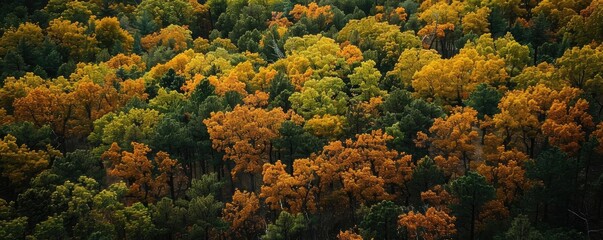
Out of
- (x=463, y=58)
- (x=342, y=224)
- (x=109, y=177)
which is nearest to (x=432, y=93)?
(x=463, y=58)

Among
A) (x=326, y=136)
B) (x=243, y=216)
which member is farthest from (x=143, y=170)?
(x=326, y=136)

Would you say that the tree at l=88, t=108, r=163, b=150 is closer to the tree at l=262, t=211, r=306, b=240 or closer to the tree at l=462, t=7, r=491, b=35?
the tree at l=262, t=211, r=306, b=240

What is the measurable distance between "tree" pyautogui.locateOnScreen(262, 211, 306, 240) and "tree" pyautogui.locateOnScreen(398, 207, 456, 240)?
438 inches

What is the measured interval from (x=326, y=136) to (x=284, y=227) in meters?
19.8

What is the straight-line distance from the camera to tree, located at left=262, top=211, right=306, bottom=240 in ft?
242

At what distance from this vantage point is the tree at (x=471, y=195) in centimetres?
7356

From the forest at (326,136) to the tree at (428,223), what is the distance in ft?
0.58

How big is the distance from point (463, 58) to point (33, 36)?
82002 mm

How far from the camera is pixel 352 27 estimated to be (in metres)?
127

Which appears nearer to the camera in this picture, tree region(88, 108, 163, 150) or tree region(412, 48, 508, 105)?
tree region(88, 108, 163, 150)

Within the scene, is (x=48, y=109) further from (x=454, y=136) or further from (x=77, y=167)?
(x=454, y=136)

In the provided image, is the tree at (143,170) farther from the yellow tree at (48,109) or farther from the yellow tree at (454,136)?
the yellow tree at (454,136)

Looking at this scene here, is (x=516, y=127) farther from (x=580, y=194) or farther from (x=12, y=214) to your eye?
(x=12, y=214)

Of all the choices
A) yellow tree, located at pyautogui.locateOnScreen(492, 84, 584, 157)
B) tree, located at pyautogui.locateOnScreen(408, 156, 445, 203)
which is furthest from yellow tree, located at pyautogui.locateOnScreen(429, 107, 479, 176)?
yellow tree, located at pyautogui.locateOnScreen(492, 84, 584, 157)
